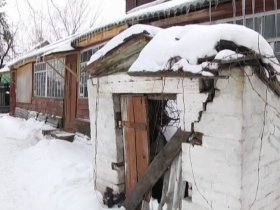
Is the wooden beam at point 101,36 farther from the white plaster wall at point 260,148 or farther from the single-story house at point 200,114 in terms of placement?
the white plaster wall at point 260,148

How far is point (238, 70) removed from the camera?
348 centimetres

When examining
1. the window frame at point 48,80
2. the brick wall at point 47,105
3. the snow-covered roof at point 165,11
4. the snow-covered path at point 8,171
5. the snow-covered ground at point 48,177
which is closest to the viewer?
the snow-covered ground at point 48,177

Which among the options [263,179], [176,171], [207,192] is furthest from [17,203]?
[263,179]

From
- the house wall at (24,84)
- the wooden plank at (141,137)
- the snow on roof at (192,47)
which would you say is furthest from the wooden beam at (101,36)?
the house wall at (24,84)

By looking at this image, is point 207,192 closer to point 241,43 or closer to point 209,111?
point 209,111

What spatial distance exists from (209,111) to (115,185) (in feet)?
7.29

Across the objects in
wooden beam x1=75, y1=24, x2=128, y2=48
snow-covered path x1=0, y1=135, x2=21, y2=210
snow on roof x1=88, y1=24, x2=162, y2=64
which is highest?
wooden beam x1=75, y1=24, x2=128, y2=48

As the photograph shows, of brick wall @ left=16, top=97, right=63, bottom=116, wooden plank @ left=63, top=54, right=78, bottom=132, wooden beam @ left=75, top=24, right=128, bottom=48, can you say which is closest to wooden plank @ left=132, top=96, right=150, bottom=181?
wooden beam @ left=75, top=24, right=128, bottom=48

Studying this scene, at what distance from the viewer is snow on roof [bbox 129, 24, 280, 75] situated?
3557 millimetres

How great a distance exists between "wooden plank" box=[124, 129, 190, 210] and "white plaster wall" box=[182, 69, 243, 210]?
6.3 inches

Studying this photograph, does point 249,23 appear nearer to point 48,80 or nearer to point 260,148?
point 260,148

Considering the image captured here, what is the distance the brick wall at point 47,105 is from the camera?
1368cm

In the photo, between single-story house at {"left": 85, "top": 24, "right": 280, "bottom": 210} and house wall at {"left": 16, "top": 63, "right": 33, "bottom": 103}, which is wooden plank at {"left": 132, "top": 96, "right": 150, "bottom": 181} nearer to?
single-story house at {"left": 85, "top": 24, "right": 280, "bottom": 210}

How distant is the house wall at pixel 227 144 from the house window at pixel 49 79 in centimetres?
913
